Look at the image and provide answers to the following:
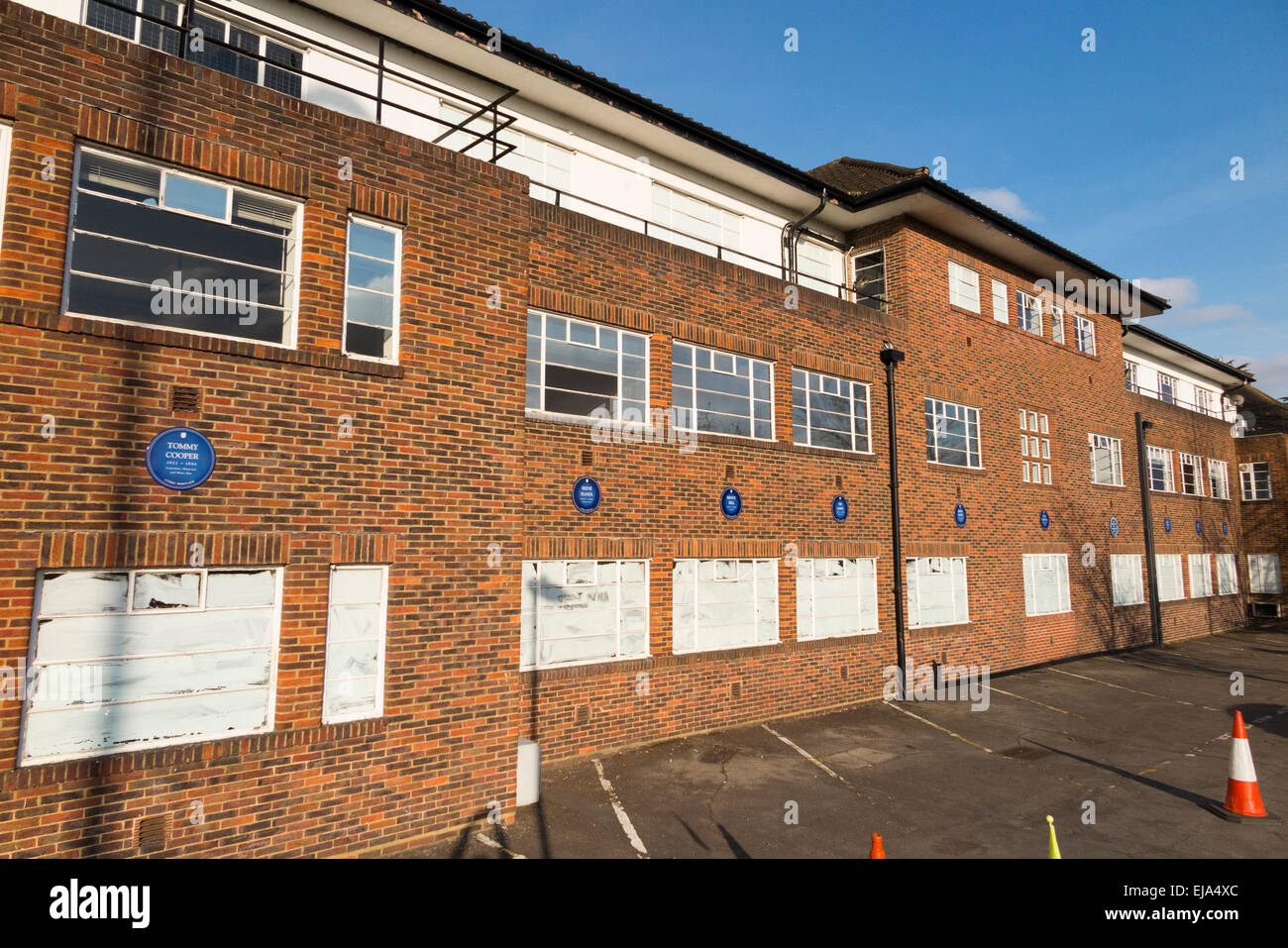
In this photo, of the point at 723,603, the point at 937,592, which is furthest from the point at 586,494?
the point at 937,592

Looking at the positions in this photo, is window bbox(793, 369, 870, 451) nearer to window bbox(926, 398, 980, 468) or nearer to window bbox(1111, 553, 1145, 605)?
window bbox(926, 398, 980, 468)

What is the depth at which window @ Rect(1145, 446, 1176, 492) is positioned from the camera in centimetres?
2427

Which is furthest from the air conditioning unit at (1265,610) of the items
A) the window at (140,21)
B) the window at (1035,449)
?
the window at (140,21)

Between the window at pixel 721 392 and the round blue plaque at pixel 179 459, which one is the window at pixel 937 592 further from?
the round blue plaque at pixel 179 459

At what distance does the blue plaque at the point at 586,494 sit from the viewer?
966cm

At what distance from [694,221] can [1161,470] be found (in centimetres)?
2178

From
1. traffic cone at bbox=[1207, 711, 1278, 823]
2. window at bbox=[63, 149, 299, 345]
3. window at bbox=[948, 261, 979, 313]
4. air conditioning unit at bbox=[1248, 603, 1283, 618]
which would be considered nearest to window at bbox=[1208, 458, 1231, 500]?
air conditioning unit at bbox=[1248, 603, 1283, 618]

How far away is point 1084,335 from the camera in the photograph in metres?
21.5

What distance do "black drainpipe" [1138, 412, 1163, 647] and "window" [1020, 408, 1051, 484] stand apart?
6018mm

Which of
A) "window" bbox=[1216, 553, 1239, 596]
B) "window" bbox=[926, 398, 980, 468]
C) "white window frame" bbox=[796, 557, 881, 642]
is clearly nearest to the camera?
"white window frame" bbox=[796, 557, 881, 642]

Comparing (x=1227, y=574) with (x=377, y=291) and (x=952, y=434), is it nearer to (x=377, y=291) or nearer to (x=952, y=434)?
(x=952, y=434)

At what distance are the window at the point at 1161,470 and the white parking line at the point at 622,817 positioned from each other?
23.9 m

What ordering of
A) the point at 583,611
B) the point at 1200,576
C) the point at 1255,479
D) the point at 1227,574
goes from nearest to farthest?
1. the point at 583,611
2. the point at 1200,576
3. the point at 1227,574
4. the point at 1255,479
